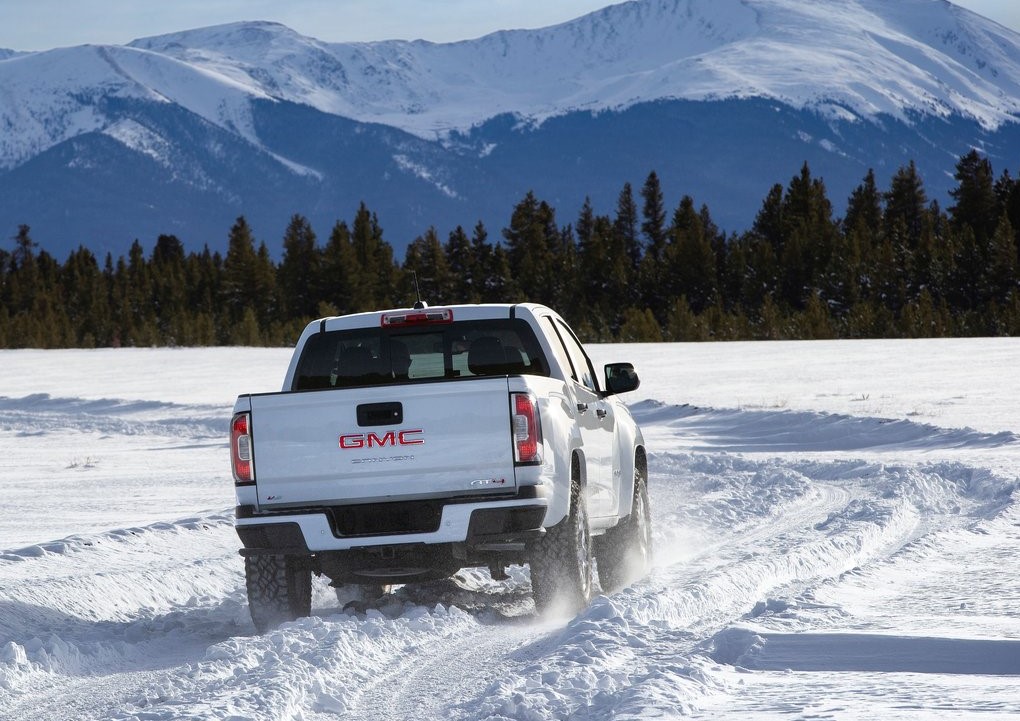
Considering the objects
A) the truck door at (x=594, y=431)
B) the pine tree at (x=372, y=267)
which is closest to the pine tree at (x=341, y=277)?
the pine tree at (x=372, y=267)

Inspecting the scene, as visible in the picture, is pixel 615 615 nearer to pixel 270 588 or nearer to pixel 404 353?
pixel 270 588

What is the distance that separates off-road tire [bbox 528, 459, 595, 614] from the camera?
7.89 metres

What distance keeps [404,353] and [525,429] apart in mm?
1537

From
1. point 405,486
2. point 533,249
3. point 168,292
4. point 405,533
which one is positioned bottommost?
point 405,533

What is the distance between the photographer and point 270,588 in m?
7.97

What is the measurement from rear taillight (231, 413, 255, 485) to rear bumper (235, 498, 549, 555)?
182mm

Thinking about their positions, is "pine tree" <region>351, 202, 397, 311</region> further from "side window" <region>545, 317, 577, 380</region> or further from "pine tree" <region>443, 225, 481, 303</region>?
"side window" <region>545, 317, 577, 380</region>

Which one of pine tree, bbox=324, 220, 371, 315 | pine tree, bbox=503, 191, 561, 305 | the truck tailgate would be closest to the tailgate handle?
the truck tailgate

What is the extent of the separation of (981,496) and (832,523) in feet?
9.12

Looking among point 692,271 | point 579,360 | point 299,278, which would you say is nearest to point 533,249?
point 692,271

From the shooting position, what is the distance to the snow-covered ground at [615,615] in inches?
A: 234

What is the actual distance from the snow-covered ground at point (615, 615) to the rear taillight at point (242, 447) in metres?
0.87

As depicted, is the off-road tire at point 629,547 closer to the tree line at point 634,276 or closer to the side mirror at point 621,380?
the side mirror at point 621,380

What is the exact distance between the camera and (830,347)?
158ft
